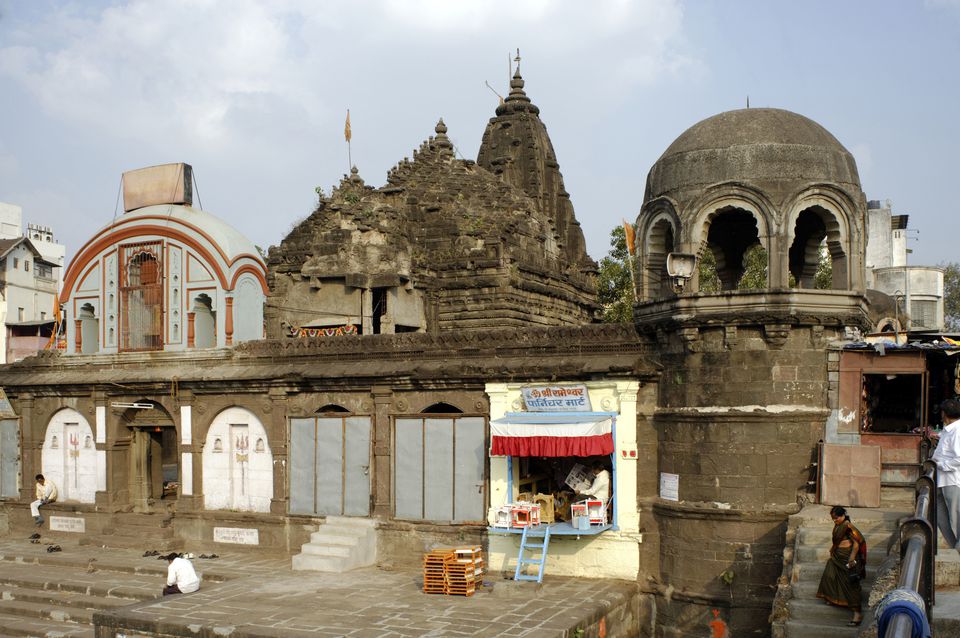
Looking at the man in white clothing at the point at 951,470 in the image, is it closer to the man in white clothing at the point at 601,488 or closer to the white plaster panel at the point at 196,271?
the man in white clothing at the point at 601,488

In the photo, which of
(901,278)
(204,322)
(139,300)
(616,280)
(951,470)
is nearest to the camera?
(951,470)

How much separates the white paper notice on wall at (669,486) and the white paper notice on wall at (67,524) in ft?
48.2

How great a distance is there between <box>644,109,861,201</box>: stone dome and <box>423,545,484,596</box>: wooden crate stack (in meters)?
7.20

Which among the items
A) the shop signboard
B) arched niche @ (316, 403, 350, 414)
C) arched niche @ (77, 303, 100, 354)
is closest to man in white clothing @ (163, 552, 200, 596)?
arched niche @ (316, 403, 350, 414)

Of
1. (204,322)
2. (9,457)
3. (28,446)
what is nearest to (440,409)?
(204,322)

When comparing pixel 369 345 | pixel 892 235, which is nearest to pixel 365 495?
pixel 369 345

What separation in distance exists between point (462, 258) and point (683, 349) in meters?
9.74

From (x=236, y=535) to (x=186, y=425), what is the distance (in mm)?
2920

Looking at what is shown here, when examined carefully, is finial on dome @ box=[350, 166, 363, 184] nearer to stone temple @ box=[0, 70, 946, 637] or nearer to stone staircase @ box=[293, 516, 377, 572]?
stone temple @ box=[0, 70, 946, 637]

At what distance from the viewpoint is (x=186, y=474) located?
22.9 m

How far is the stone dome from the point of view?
53.6 feet

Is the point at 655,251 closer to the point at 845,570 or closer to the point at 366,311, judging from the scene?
the point at 845,570

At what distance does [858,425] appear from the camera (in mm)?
16109

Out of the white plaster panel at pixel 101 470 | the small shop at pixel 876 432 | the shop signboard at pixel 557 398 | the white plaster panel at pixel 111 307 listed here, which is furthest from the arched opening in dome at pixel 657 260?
the white plaster panel at pixel 101 470
